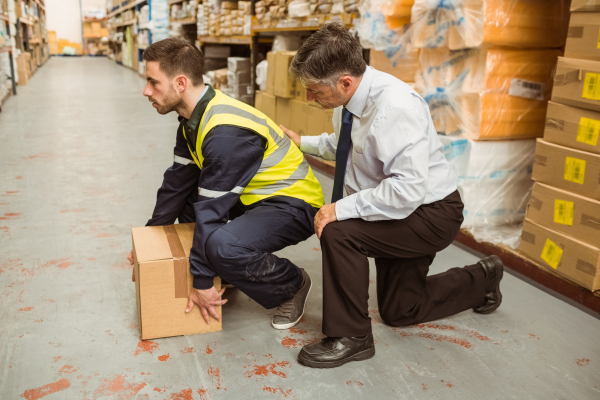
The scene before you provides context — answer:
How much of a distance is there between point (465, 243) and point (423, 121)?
4.35 ft

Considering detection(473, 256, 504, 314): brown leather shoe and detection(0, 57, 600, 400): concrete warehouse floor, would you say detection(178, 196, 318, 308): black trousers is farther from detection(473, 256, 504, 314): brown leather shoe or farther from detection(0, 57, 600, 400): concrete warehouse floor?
detection(473, 256, 504, 314): brown leather shoe

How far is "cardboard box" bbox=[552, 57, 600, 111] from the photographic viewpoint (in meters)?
1.92

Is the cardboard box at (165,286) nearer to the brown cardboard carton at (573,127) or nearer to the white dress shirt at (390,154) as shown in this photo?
the white dress shirt at (390,154)

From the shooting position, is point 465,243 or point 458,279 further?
point 465,243

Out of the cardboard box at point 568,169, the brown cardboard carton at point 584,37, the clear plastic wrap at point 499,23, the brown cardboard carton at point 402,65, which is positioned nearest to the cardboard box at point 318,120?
the brown cardboard carton at point 402,65

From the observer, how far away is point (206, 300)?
Result: 1682 mm

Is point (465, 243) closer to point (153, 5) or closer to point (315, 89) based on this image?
point (315, 89)

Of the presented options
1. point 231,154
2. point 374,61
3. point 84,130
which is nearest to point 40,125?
point 84,130

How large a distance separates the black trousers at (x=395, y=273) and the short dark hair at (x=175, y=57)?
28.3 inches

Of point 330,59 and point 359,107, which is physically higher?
point 330,59

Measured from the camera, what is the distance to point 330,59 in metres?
1.48

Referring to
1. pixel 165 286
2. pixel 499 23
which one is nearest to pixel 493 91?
pixel 499 23

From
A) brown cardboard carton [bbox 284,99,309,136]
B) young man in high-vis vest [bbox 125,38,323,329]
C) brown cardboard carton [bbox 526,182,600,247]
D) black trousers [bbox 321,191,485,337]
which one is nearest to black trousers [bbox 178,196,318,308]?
young man in high-vis vest [bbox 125,38,323,329]

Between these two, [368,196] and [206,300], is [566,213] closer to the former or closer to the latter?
[368,196]
